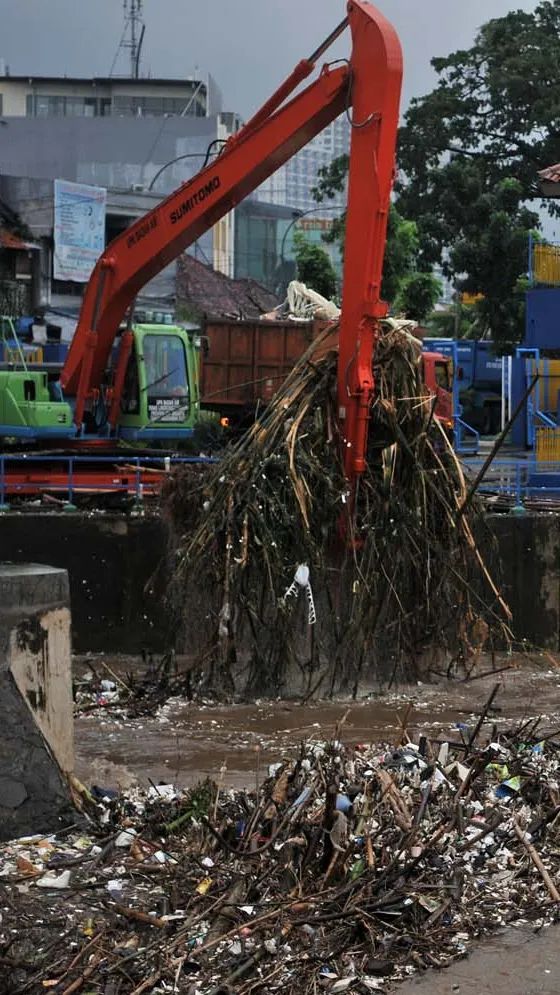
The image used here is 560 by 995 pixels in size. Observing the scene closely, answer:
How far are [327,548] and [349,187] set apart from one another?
3341mm

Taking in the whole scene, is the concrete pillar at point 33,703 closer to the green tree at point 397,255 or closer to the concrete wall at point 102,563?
the concrete wall at point 102,563

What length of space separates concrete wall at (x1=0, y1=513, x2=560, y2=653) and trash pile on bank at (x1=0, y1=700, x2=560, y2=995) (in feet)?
26.5

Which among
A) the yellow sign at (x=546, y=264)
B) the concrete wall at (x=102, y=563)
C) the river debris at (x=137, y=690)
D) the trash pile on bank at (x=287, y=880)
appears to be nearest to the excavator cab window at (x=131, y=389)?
the concrete wall at (x=102, y=563)

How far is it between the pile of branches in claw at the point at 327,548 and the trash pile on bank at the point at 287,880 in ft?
15.0

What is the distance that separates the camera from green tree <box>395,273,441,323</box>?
32.8 metres

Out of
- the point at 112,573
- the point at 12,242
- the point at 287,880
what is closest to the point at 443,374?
the point at 112,573

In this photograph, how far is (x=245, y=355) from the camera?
19.8m

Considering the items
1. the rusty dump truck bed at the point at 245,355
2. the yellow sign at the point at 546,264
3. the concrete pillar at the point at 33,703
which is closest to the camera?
the concrete pillar at the point at 33,703

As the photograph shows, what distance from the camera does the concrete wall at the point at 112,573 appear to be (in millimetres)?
15039

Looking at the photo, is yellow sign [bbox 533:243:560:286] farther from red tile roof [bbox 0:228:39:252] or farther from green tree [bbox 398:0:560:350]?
red tile roof [bbox 0:228:39:252]

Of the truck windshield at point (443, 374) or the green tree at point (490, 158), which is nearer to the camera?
the truck windshield at point (443, 374)

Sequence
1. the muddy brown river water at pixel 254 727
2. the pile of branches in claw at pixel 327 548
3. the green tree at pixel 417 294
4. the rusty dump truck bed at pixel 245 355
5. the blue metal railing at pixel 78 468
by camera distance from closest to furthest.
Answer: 1. the muddy brown river water at pixel 254 727
2. the pile of branches in claw at pixel 327 548
3. the blue metal railing at pixel 78 468
4. the rusty dump truck bed at pixel 245 355
5. the green tree at pixel 417 294

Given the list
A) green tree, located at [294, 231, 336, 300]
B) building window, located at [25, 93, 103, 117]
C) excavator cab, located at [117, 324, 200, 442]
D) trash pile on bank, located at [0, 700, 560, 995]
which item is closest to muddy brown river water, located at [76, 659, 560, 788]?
trash pile on bank, located at [0, 700, 560, 995]

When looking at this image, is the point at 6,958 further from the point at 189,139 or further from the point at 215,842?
the point at 189,139
